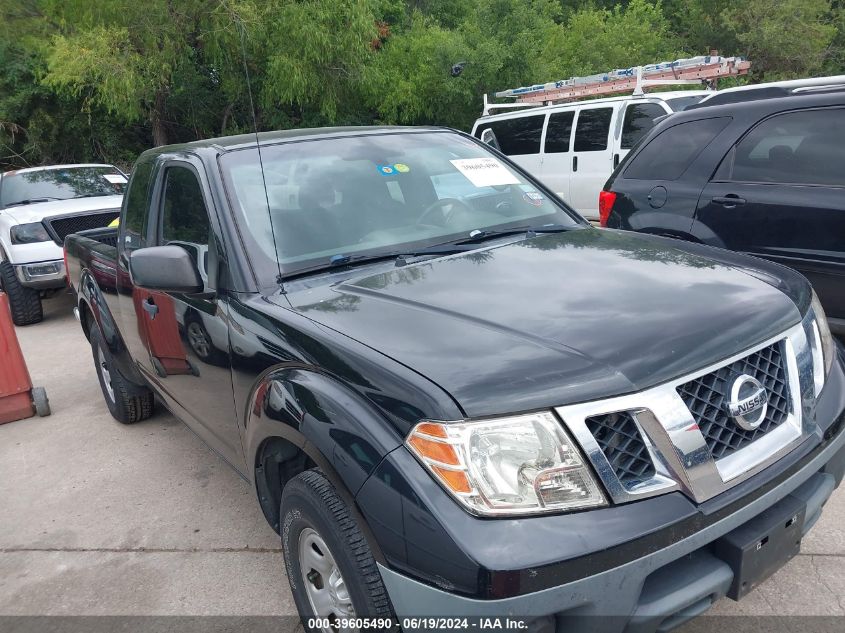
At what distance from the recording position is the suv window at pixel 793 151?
4.05 metres

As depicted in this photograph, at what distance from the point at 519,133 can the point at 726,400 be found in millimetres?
9892

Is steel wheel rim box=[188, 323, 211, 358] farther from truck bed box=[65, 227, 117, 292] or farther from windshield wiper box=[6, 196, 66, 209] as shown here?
windshield wiper box=[6, 196, 66, 209]

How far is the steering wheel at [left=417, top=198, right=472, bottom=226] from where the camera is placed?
9.75 feet

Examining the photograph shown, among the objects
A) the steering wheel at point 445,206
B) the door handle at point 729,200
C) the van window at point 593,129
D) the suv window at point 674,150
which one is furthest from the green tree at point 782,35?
the steering wheel at point 445,206

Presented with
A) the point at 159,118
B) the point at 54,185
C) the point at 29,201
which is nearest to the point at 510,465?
the point at 29,201

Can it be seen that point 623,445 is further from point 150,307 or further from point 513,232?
point 150,307

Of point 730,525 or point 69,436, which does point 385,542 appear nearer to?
point 730,525

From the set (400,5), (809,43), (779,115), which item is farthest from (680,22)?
(779,115)

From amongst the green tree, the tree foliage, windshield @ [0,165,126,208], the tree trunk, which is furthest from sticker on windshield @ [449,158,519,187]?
the green tree

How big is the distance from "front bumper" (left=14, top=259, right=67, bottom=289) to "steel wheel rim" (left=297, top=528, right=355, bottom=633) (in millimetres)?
Answer: 6730

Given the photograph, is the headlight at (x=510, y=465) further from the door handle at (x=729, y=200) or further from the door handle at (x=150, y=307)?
the door handle at (x=729, y=200)

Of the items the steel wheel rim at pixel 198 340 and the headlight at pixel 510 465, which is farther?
the steel wheel rim at pixel 198 340

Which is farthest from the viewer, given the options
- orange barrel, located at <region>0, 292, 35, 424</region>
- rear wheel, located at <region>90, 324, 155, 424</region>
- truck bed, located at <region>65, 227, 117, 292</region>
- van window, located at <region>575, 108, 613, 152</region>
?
van window, located at <region>575, 108, 613, 152</region>

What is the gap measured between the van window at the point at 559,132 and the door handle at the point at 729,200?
235 inches
